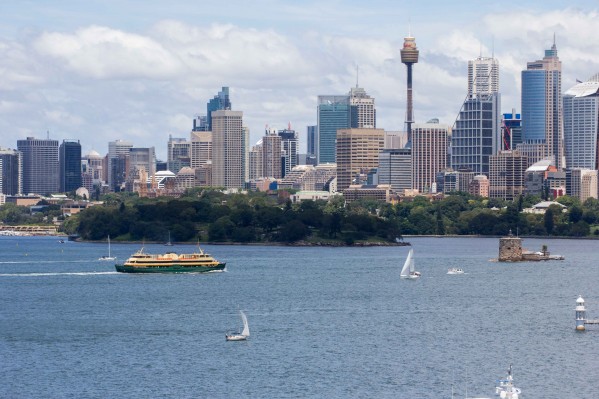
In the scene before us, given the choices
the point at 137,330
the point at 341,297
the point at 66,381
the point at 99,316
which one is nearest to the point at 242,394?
the point at 66,381

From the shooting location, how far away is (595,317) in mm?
95438

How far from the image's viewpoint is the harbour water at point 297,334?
68.6 metres

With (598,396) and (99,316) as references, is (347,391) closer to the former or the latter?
(598,396)

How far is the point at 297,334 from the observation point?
86.6 metres

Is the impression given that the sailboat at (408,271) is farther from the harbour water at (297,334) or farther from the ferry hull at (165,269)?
the ferry hull at (165,269)

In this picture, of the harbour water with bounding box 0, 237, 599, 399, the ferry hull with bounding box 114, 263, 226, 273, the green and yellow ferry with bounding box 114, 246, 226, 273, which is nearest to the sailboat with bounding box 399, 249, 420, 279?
the harbour water with bounding box 0, 237, 599, 399

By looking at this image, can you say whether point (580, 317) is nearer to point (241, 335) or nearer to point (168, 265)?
point (241, 335)

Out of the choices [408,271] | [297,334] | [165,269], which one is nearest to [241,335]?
[297,334]

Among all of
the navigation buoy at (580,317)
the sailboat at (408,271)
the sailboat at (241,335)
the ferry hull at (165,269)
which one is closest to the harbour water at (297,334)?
the sailboat at (241,335)

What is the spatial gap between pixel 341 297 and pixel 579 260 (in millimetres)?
63675

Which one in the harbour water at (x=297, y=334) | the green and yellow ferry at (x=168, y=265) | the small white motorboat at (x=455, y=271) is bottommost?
the harbour water at (x=297, y=334)

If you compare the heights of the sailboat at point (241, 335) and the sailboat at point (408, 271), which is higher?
the sailboat at point (408, 271)

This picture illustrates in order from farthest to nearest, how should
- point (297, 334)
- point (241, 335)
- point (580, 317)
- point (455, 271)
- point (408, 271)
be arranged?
1. point (455, 271)
2. point (408, 271)
3. point (580, 317)
4. point (297, 334)
5. point (241, 335)

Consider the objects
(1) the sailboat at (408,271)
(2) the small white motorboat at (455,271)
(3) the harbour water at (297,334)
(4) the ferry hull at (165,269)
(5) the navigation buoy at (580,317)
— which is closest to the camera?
(3) the harbour water at (297,334)
